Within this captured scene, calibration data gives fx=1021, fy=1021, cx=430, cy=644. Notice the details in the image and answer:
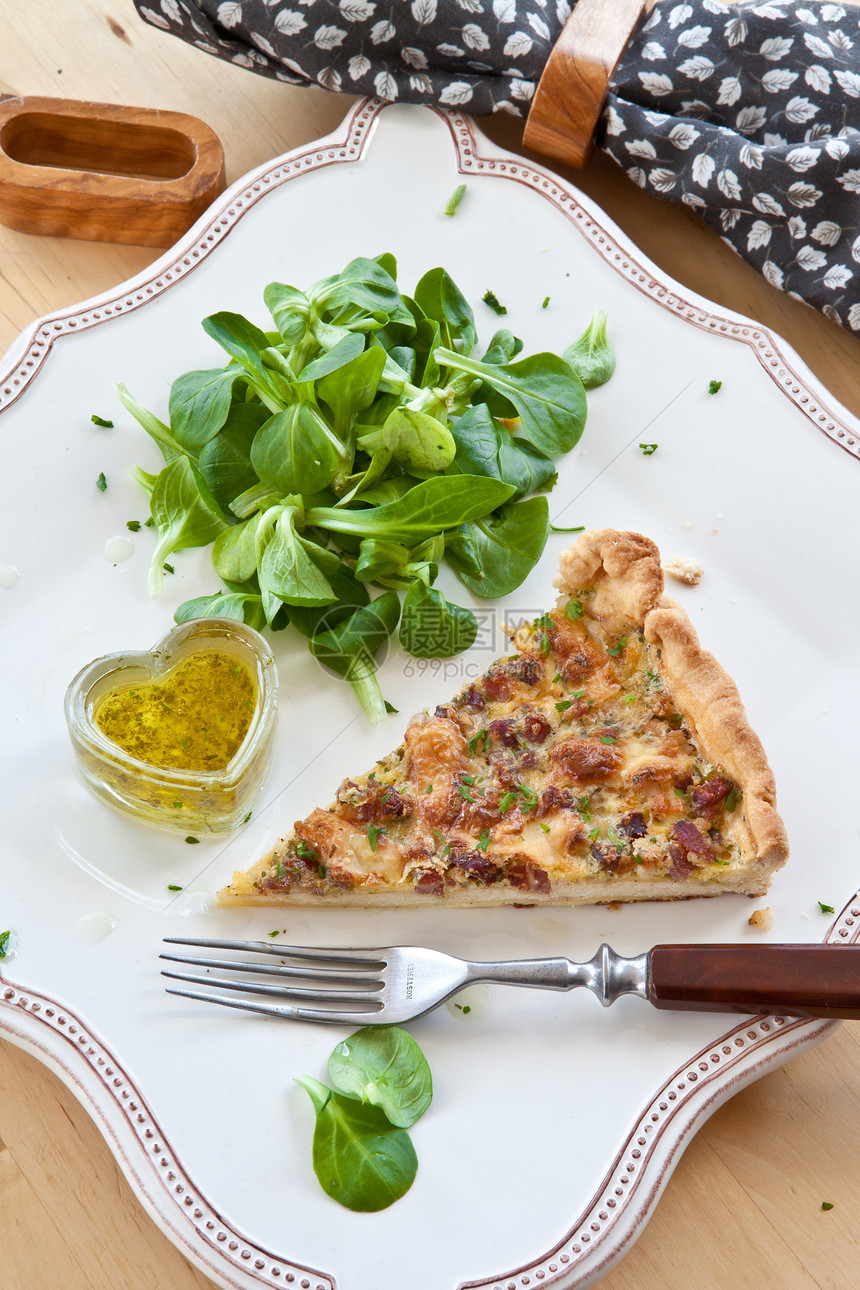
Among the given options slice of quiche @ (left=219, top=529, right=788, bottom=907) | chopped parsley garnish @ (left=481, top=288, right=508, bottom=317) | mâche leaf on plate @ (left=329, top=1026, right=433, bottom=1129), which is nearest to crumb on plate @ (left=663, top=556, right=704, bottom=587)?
slice of quiche @ (left=219, top=529, right=788, bottom=907)

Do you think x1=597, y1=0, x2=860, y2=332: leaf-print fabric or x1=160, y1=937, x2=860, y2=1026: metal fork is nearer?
x1=160, y1=937, x2=860, y2=1026: metal fork

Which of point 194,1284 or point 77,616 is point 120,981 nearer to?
point 194,1284

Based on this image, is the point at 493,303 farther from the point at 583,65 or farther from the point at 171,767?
the point at 171,767

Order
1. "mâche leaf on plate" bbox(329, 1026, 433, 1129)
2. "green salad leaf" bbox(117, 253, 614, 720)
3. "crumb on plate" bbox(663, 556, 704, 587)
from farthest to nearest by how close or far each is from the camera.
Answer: "crumb on plate" bbox(663, 556, 704, 587) < "green salad leaf" bbox(117, 253, 614, 720) < "mâche leaf on plate" bbox(329, 1026, 433, 1129)

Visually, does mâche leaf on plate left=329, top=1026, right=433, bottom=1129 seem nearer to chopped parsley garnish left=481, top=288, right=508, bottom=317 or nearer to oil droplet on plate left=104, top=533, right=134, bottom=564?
oil droplet on plate left=104, top=533, right=134, bottom=564

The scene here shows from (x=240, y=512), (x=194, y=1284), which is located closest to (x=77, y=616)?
(x=240, y=512)

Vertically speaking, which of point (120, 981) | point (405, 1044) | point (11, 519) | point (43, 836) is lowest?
point (405, 1044)
